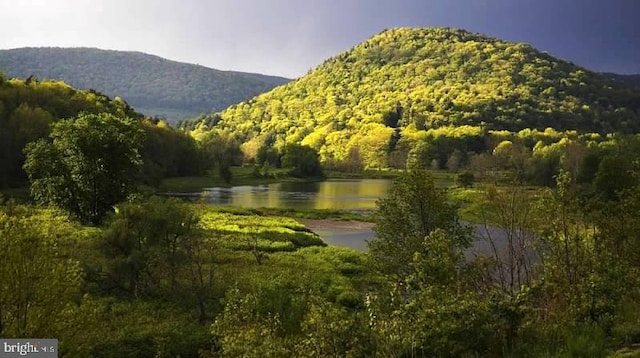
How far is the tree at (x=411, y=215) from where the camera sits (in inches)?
1411

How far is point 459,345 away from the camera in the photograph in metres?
16.2

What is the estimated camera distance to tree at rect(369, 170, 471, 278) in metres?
35.8

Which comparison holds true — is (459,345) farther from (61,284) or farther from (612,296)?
(61,284)

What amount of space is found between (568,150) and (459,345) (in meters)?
145

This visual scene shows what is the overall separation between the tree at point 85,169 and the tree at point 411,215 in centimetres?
3836

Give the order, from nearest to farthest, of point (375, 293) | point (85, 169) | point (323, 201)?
point (375, 293), point (85, 169), point (323, 201)

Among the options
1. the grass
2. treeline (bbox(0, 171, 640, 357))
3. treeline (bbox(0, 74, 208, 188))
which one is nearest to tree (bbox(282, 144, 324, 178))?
treeline (bbox(0, 74, 208, 188))

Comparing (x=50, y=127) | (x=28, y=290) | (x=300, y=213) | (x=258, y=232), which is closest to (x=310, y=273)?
(x=258, y=232)

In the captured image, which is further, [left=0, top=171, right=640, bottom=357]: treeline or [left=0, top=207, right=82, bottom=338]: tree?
[left=0, top=207, right=82, bottom=338]: tree

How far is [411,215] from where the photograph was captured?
121 ft

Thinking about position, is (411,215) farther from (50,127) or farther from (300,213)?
(50,127)

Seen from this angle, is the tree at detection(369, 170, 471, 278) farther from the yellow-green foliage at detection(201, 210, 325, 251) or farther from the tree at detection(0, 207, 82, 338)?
the tree at detection(0, 207, 82, 338)

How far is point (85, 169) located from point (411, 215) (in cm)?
4249

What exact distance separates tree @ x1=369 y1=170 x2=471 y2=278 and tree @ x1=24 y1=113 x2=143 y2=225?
38.4m
